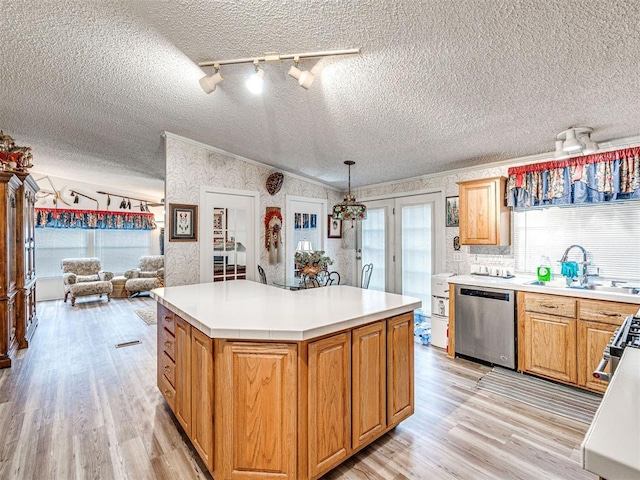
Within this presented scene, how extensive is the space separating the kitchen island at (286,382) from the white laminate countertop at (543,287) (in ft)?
5.57

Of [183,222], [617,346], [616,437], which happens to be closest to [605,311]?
[617,346]

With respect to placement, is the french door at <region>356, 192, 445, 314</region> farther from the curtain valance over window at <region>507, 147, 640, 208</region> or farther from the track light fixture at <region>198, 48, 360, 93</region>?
the track light fixture at <region>198, 48, 360, 93</region>

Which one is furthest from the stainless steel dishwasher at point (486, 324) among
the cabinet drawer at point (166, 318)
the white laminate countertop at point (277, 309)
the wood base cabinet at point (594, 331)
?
the cabinet drawer at point (166, 318)

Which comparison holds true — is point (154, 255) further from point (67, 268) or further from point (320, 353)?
point (320, 353)

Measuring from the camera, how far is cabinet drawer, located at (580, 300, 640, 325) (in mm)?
2543

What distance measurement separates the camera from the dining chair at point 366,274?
17.0ft

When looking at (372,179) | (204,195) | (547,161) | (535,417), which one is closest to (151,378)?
(204,195)

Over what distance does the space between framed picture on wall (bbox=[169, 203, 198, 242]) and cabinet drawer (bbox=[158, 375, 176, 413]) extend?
1.80 metres

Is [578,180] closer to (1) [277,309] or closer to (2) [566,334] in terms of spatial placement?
(2) [566,334]

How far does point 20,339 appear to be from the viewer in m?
3.94

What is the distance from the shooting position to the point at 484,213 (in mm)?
3668

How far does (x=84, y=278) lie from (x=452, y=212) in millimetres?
7634

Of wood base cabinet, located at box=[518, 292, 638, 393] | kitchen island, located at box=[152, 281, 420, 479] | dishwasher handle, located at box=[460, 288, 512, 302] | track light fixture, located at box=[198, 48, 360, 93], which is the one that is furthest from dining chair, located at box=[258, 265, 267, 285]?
wood base cabinet, located at box=[518, 292, 638, 393]

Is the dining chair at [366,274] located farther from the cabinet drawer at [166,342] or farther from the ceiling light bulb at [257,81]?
the ceiling light bulb at [257,81]
